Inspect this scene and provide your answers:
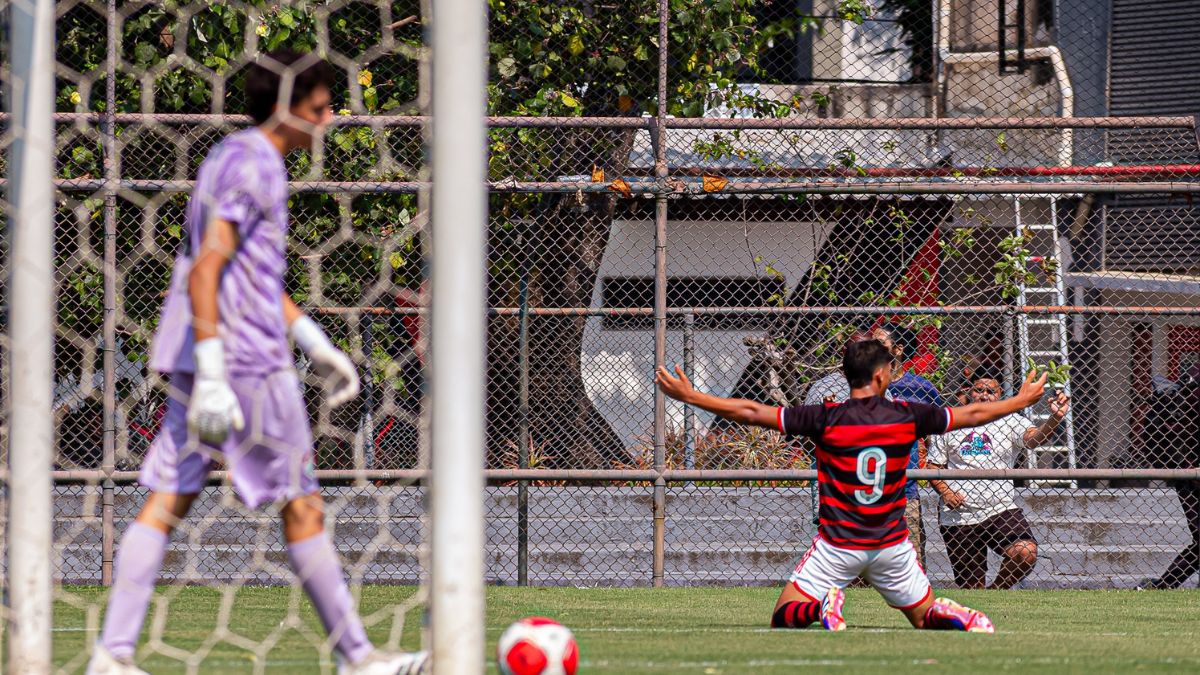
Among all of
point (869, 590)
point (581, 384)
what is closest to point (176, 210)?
point (581, 384)

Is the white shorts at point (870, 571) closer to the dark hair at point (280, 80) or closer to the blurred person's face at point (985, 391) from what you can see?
the dark hair at point (280, 80)

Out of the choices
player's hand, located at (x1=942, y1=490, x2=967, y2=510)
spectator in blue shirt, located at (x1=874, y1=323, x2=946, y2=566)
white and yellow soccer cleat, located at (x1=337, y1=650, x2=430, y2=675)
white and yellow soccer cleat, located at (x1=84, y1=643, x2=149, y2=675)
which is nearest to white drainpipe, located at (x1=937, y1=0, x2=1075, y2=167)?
spectator in blue shirt, located at (x1=874, y1=323, x2=946, y2=566)

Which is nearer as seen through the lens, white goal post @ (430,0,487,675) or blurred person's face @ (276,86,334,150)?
white goal post @ (430,0,487,675)

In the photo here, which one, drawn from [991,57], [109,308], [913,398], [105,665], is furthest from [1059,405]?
[991,57]

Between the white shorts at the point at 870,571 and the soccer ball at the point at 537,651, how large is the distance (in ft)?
7.16

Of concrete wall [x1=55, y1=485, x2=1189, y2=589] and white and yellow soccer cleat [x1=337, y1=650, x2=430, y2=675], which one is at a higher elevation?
white and yellow soccer cleat [x1=337, y1=650, x2=430, y2=675]

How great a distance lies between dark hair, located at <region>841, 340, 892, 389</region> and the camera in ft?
21.7

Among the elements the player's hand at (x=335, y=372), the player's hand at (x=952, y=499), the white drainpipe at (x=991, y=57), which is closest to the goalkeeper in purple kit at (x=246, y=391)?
the player's hand at (x=335, y=372)

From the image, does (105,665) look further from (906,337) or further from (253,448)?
(906,337)

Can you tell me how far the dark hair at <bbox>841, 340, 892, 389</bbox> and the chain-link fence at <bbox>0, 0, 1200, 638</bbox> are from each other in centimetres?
271

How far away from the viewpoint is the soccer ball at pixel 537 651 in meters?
4.52

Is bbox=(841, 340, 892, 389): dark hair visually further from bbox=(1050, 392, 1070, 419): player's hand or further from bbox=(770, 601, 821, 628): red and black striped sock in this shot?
bbox=(1050, 392, 1070, 419): player's hand

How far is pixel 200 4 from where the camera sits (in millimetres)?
10188

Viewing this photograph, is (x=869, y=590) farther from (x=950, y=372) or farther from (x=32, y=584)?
(x=32, y=584)
